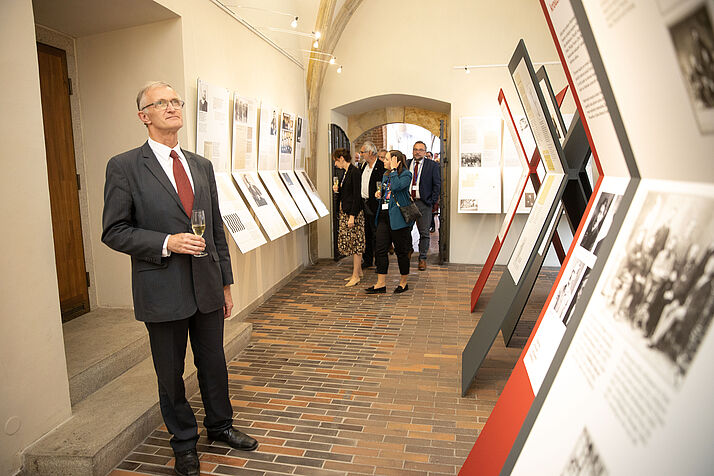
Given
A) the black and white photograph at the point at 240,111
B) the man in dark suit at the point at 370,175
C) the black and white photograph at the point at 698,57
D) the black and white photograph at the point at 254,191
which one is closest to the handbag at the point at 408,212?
the man in dark suit at the point at 370,175

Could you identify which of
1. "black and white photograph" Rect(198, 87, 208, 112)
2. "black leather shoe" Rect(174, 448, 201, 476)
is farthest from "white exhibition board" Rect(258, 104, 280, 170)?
"black leather shoe" Rect(174, 448, 201, 476)

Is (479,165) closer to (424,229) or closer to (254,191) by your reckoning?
(424,229)

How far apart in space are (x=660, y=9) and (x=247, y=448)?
287 cm

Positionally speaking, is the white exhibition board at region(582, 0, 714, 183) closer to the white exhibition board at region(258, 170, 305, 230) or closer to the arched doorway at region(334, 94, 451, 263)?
the white exhibition board at region(258, 170, 305, 230)

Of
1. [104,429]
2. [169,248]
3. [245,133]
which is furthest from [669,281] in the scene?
[245,133]

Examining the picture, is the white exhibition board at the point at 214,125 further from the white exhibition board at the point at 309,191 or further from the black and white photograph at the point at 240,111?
the white exhibition board at the point at 309,191

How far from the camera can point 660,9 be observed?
776 millimetres

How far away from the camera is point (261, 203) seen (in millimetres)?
5559

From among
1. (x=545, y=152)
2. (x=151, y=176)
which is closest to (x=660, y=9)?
(x=151, y=176)

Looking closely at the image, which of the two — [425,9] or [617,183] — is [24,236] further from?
[425,9]

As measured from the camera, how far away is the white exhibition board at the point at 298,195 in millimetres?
6711

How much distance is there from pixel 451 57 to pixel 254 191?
4417 millimetres

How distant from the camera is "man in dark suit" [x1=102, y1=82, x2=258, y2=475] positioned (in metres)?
2.46

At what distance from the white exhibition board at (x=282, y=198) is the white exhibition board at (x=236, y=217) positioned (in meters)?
0.94
